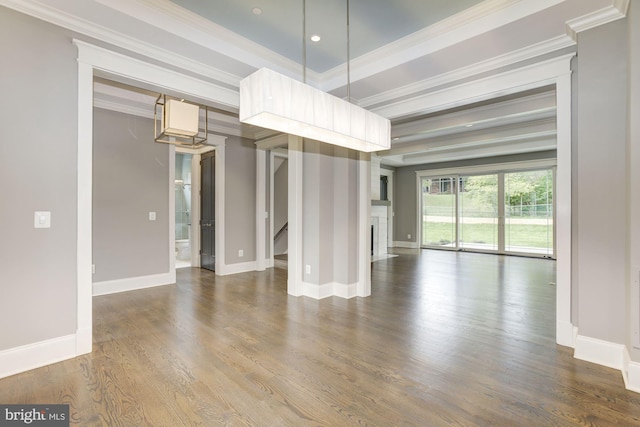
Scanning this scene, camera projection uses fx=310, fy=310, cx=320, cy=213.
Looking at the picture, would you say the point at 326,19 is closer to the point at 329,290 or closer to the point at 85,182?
the point at 85,182

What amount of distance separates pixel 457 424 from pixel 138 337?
8.84 feet

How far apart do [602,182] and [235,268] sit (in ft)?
17.2

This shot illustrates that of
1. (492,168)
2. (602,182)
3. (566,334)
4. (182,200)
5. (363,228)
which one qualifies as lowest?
(566,334)

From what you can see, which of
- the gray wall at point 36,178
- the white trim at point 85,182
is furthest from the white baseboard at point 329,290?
the gray wall at point 36,178

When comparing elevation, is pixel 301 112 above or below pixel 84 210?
above

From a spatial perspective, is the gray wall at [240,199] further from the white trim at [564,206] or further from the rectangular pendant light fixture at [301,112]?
the white trim at [564,206]

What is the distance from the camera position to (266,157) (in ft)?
20.9

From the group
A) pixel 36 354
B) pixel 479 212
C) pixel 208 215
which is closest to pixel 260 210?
pixel 208 215

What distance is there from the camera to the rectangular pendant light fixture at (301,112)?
1.77 m

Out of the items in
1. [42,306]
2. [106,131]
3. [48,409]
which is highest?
[106,131]

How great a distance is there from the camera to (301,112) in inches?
75.4

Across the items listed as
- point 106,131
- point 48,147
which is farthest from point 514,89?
point 106,131

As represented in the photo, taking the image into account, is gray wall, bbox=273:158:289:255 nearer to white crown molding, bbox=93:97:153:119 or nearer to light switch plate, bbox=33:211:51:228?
white crown molding, bbox=93:97:153:119

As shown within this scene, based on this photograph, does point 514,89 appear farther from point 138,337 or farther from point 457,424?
point 138,337
